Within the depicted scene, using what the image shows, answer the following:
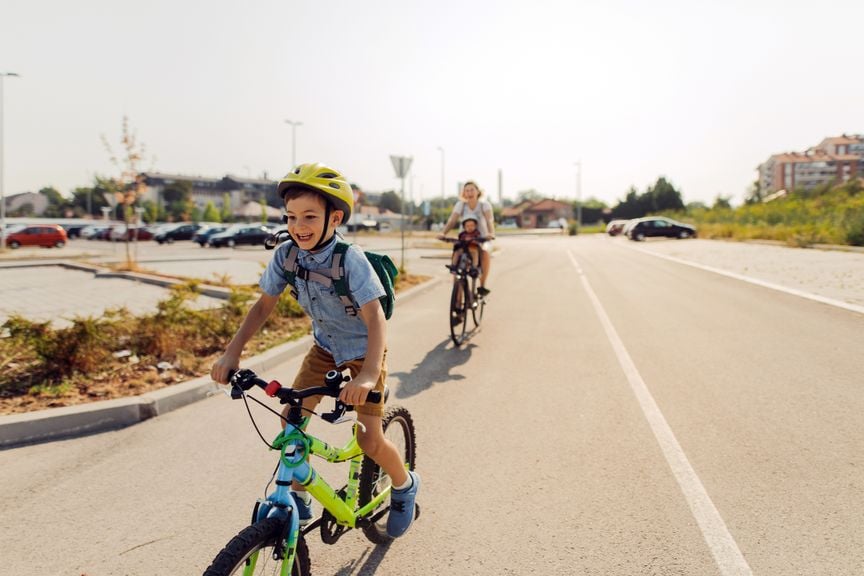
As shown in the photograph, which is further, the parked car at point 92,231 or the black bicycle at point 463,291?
the parked car at point 92,231

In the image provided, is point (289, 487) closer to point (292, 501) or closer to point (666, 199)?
point (292, 501)

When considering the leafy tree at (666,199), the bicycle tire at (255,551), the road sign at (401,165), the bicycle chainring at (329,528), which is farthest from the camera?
the leafy tree at (666,199)

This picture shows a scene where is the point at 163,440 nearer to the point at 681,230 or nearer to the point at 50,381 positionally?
the point at 50,381

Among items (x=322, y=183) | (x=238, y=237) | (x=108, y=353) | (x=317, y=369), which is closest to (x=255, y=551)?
(x=317, y=369)

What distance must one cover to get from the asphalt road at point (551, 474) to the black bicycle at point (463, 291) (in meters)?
0.71

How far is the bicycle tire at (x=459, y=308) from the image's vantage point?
7.75 m

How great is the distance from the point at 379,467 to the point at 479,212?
5830 millimetres

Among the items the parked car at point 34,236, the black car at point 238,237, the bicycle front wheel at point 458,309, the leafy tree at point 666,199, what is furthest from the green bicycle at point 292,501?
the leafy tree at point 666,199

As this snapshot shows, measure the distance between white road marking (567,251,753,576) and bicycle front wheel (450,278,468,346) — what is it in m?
2.20

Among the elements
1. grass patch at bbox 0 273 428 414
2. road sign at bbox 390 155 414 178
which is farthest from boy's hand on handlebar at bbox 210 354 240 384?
road sign at bbox 390 155 414 178

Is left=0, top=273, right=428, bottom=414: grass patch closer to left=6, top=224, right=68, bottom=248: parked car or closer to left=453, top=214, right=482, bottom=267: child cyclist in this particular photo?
left=453, top=214, right=482, bottom=267: child cyclist

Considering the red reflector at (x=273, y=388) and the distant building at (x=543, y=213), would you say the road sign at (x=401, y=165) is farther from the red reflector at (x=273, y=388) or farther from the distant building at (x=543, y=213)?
the distant building at (x=543, y=213)

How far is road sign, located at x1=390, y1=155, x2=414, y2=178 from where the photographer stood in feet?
50.9

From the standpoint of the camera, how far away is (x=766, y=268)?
17203mm
